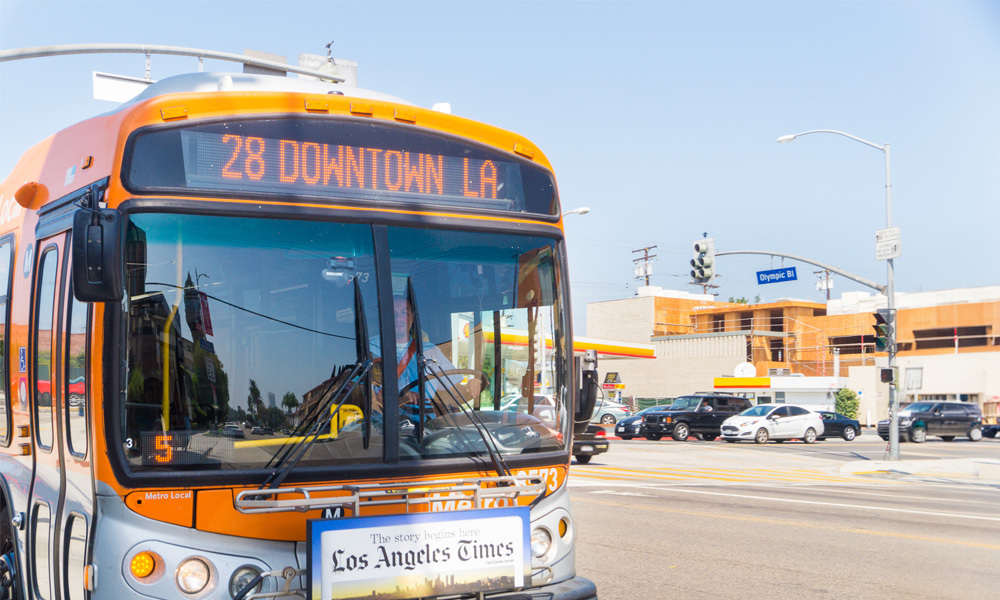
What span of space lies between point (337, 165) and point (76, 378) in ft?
5.33

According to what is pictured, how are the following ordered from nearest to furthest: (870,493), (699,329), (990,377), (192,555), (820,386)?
(192,555), (870,493), (820,386), (990,377), (699,329)

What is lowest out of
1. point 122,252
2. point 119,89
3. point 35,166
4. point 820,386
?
point 820,386

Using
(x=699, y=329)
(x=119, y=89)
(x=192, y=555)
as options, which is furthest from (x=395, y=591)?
(x=699, y=329)

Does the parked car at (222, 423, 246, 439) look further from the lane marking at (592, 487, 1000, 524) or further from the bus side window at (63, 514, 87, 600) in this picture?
the lane marking at (592, 487, 1000, 524)

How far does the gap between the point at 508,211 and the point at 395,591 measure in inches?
83.3

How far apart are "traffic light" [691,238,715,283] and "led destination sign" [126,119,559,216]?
24292 mm

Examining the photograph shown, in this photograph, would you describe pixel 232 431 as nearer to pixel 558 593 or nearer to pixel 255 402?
pixel 255 402

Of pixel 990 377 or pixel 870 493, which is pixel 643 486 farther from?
pixel 990 377

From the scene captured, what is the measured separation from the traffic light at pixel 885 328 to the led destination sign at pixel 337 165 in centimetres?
2069

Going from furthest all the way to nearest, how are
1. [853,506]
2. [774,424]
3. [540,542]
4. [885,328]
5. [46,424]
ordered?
[774,424] < [885,328] < [853,506] < [46,424] < [540,542]

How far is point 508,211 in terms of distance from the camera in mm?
5297

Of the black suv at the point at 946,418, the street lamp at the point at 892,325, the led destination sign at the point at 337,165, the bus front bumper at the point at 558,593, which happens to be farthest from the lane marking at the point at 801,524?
the black suv at the point at 946,418

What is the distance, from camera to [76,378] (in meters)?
4.56

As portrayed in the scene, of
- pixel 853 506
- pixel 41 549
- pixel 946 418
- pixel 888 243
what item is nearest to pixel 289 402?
pixel 41 549
